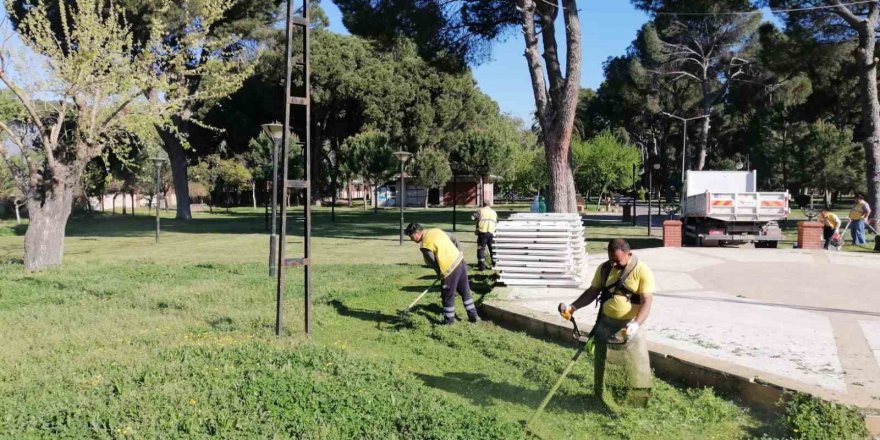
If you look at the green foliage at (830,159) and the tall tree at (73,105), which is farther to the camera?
the green foliage at (830,159)

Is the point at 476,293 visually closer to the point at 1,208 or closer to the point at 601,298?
the point at 601,298

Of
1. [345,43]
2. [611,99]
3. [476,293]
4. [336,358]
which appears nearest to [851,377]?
[336,358]

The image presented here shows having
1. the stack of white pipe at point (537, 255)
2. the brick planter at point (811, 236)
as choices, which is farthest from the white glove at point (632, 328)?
the brick planter at point (811, 236)

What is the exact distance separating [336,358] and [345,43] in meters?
40.5

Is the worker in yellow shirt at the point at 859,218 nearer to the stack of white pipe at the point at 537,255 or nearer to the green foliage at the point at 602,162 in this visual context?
the stack of white pipe at the point at 537,255

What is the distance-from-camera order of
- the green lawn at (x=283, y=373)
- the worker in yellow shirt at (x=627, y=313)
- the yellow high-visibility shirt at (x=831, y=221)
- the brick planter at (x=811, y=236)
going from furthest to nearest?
the brick planter at (x=811, y=236) < the yellow high-visibility shirt at (x=831, y=221) < the worker in yellow shirt at (x=627, y=313) < the green lawn at (x=283, y=373)

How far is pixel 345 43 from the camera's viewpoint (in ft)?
143

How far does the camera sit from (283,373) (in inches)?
204

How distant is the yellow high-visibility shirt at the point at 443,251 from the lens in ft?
24.8

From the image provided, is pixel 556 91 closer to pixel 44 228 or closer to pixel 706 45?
pixel 44 228

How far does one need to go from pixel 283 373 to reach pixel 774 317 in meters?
5.76

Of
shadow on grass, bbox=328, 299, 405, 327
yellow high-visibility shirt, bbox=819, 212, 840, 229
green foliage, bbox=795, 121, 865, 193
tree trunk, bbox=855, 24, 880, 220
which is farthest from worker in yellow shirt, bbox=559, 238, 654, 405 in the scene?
green foliage, bbox=795, 121, 865, 193

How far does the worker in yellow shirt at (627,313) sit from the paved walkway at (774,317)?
1106mm

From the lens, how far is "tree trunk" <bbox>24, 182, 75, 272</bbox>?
12.4m
